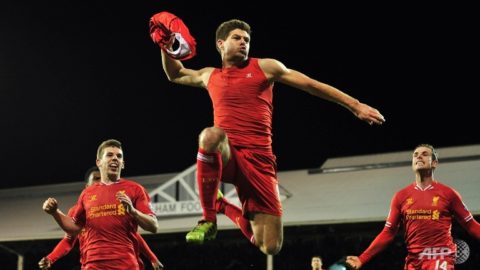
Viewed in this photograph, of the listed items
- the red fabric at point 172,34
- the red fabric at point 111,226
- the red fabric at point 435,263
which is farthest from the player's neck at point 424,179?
the red fabric at point 172,34

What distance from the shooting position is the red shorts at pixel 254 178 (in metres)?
5.83

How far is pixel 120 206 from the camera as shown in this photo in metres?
6.99

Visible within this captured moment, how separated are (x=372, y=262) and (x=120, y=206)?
29.8 feet

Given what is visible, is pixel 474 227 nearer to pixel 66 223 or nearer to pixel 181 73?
pixel 181 73

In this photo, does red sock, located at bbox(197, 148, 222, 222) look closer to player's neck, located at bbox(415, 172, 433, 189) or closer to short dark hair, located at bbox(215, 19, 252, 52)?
short dark hair, located at bbox(215, 19, 252, 52)

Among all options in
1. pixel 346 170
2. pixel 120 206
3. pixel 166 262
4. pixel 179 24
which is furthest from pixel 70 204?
pixel 179 24

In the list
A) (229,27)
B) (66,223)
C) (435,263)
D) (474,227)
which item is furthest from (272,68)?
(474,227)

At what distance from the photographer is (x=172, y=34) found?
6.07m

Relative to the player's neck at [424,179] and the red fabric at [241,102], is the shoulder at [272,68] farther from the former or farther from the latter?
the player's neck at [424,179]

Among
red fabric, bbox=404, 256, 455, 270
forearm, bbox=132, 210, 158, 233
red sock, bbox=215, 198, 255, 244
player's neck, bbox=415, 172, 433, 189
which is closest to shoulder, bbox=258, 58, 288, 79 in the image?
red sock, bbox=215, 198, 255, 244

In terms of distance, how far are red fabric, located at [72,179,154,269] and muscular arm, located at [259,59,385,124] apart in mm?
1883

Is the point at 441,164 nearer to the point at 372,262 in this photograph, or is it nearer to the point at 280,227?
the point at 372,262

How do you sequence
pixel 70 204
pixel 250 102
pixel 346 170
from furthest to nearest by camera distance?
pixel 70 204 → pixel 346 170 → pixel 250 102

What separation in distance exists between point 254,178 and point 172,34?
4.46 feet
